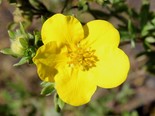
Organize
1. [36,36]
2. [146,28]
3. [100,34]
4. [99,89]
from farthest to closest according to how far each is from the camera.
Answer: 1. [99,89]
2. [146,28]
3. [100,34]
4. [36,36]

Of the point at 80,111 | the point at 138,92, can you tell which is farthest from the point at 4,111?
the point at 138,92

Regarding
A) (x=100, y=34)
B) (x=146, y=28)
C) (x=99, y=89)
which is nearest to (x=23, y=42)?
(x=100, y=34)

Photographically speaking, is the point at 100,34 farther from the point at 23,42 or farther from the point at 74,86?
the point at 23,42

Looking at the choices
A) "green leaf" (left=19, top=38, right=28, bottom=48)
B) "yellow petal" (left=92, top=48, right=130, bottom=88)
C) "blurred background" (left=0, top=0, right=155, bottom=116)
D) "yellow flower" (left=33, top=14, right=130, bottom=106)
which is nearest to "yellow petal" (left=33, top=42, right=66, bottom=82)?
"yellow flower" (left=33, top=14, right=130, bottom=106)

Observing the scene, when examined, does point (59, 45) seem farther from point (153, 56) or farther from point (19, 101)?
point (19, 101)

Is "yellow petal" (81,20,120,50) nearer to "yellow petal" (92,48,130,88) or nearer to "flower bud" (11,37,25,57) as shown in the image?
"yellow petal" (92,48,130,88)
